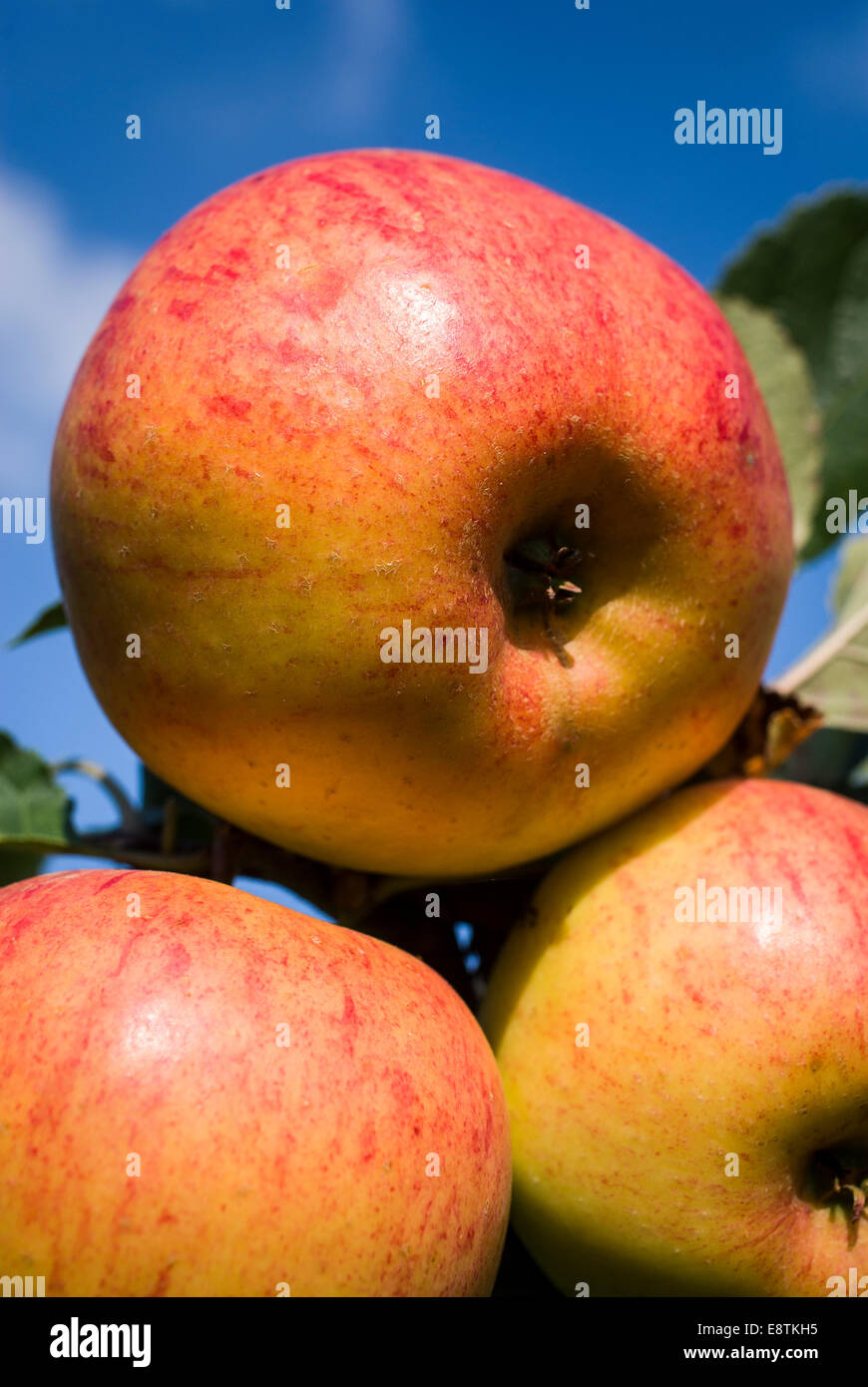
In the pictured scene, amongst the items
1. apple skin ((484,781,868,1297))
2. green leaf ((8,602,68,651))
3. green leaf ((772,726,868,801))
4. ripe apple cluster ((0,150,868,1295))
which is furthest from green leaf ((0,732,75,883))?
green leaf ((772,726,868,801))

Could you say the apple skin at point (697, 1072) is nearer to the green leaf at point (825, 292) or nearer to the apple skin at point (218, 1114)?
the apple skin at point (218, 1114)

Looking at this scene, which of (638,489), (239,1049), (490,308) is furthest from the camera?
(638,489)

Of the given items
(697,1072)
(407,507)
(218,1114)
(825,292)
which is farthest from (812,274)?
(218,1114)

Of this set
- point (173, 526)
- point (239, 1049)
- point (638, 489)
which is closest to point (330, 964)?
point (239, 1049)

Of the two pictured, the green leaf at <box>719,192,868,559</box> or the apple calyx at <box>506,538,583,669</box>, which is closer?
the apple calyx at <box>506,538,583,669</box>

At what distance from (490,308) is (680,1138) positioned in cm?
77

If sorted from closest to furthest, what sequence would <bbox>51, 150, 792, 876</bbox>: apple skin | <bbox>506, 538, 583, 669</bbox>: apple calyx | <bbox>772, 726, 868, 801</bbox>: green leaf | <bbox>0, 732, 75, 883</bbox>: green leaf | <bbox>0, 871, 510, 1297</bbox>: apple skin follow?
<bbox>0, 871, 510, 1297</bbox>: apple skin
<bbox>51, 150, 792, 876</bbox>: apple skin
<bbox>506, 538, 583, 669</bbox>: apple calyx
<bbox>0, 732, 75, 883</bbox>: green leaf
<bbox>772, 726, 868, 801</bbox>: green leaf

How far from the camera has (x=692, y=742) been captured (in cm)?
120

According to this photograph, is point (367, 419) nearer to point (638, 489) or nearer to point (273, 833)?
point (638, 489)

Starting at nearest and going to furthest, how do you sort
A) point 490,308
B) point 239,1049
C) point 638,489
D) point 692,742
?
point 239,1049 → point 490,308 → point 638,489 → point 692,742

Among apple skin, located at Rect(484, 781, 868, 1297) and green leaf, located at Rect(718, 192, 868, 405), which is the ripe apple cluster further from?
green leaf, located at Rect(718, 192, 868, 405)

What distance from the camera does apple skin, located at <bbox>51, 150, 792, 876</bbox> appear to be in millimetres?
952

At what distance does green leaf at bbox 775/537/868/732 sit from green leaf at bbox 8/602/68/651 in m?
1.00

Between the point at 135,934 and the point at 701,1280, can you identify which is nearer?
the point at 135,934
